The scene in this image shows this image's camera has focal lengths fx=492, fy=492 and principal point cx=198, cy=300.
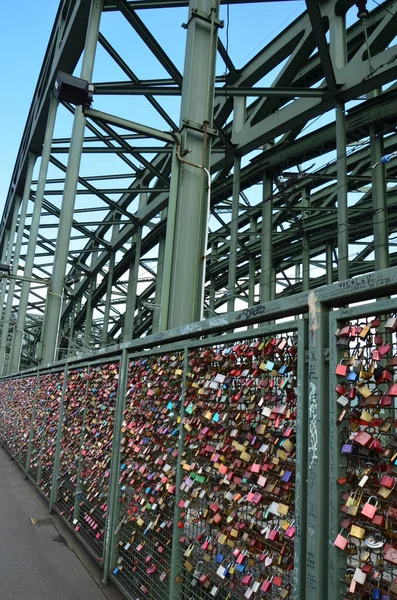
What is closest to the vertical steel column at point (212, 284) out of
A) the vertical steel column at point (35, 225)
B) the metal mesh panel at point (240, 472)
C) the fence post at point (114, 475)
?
the vertical steel column at point (35, 225)

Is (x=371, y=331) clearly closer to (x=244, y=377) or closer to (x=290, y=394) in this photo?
(x=290, y=394)

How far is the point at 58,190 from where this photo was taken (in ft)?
69.3

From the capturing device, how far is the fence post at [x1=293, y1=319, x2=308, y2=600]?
1794mm

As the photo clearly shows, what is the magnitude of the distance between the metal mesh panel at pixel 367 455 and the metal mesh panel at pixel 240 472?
11.2 inches

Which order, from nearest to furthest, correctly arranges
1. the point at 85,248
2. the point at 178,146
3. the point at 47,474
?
the point at 178,146 < the point at 47,474 < the point at 85,248

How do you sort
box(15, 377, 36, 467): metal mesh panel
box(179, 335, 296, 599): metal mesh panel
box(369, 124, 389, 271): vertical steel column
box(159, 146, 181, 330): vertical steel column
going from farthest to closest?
box(369, 124, 389, 271): vertical steel column, box(15, 377, 36, 467): metal mesh panel, box(159, 146, 181, 330): vertical steel column, box(179, 335, 296, 599): metal mesh panel

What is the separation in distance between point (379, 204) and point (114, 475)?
8.00 meters

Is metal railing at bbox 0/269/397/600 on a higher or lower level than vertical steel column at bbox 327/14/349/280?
lower

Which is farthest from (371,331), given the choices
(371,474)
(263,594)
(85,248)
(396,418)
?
(85,248)

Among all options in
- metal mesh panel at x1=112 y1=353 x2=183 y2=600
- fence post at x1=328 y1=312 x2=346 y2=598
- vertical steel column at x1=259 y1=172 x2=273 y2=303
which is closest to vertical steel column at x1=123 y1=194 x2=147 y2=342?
vertical steel column at x1=259 y1=172 x2=273 y2=303

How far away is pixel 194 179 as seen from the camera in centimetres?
508

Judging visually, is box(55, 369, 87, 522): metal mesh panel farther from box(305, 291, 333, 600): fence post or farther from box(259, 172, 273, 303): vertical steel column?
box(259, 172, 273, 303): vertical steel column

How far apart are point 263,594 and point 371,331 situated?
1199 millimetres

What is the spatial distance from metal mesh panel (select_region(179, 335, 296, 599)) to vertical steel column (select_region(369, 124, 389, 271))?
287 inches
